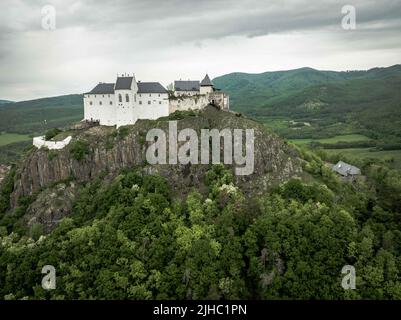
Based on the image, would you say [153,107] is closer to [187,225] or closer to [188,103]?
[188,103]

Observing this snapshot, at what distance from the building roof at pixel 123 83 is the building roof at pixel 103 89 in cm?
191

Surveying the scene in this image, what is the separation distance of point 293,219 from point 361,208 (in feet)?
45.0

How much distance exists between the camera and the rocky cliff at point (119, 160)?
75125 millimetres

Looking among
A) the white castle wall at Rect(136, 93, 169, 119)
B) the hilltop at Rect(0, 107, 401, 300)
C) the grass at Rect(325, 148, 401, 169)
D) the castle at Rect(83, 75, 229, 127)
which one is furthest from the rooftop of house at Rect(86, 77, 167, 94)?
the grass at Rect(325, 148, 401, 169)

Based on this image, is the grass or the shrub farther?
the grass

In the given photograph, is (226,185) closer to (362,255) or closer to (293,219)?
(293,219)

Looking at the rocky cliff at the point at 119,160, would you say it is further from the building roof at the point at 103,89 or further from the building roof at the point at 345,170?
the building roof at the point at 345,170

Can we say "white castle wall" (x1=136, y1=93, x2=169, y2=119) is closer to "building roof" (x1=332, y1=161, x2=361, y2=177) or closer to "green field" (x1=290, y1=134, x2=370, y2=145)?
"building roof" (x1=332, y1=161, x2=361, y2=177)

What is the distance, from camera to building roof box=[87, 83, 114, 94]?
8260 cm

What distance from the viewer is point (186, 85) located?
91.1 metres

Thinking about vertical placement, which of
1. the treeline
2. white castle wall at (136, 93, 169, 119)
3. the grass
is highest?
white castle wall at (136, 93, 169, 119)

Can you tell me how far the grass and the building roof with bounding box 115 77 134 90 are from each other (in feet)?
226

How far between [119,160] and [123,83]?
15.9 m

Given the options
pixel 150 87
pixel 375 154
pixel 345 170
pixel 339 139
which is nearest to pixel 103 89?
pixel 150 87
